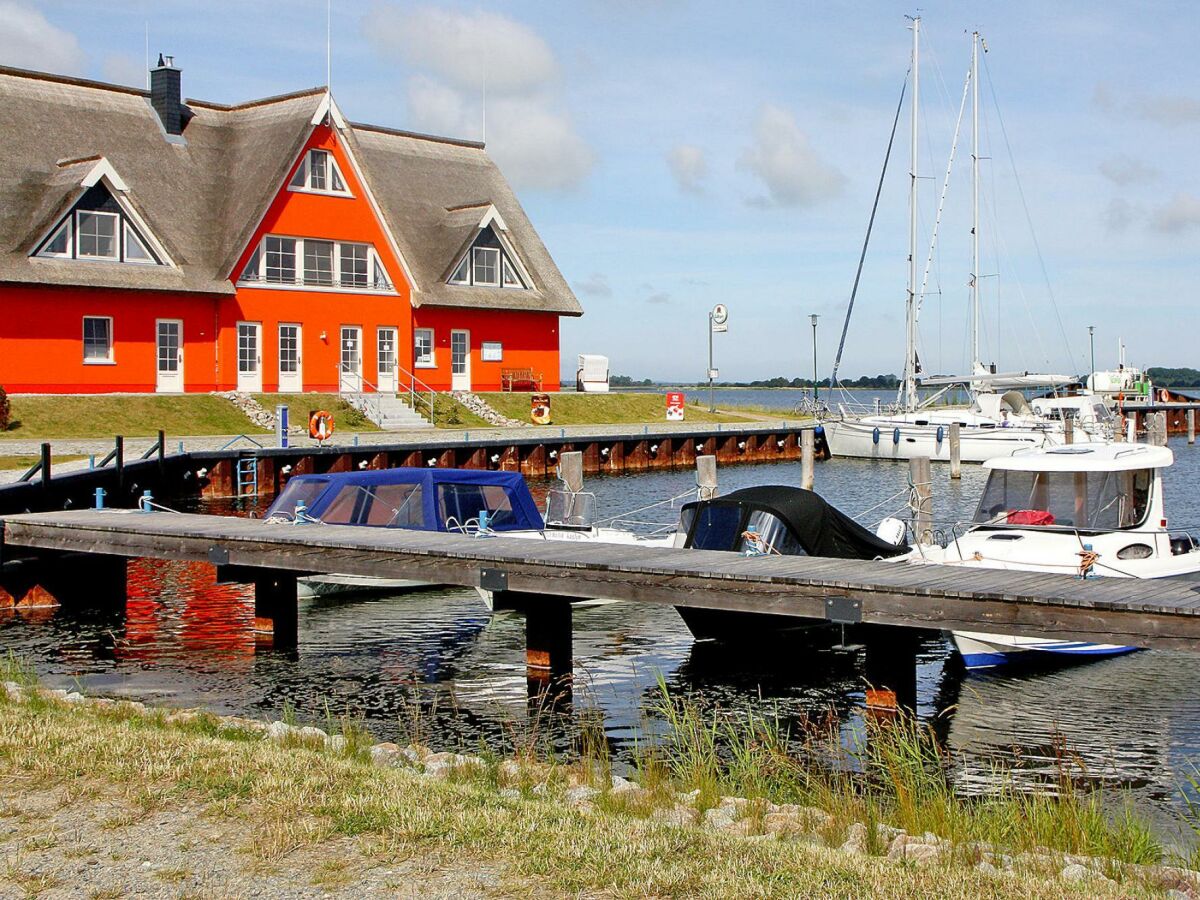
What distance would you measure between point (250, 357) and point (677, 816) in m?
40.5

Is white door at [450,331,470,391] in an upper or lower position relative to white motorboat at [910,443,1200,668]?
upper

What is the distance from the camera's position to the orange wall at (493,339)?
5175 cm

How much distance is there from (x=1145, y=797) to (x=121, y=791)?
8.48 meters

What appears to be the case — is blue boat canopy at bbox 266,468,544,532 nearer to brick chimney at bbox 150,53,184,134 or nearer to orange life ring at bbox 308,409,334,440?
orange life ring at bbox 308,409,334,440

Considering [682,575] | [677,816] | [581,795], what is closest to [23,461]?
[682,575]

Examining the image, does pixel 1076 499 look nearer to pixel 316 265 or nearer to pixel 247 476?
pixel 247 476

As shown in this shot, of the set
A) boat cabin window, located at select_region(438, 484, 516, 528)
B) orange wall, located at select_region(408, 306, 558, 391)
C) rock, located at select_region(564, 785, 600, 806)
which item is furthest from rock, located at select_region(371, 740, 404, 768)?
orange wall, located at select_region(408, 306, 558, 391)

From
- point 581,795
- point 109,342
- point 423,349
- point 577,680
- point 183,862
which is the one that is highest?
point 423,349

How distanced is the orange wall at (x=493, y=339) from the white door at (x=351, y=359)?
2259 mm

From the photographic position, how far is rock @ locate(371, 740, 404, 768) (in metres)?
10.1

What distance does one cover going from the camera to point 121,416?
133 ft

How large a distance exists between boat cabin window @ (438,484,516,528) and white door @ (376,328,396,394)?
2996 centimetres

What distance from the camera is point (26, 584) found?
62.8ft

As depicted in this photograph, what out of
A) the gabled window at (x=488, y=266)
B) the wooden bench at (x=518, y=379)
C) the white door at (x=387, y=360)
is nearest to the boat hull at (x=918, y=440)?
the wooden bench at (x=518, y=379)
